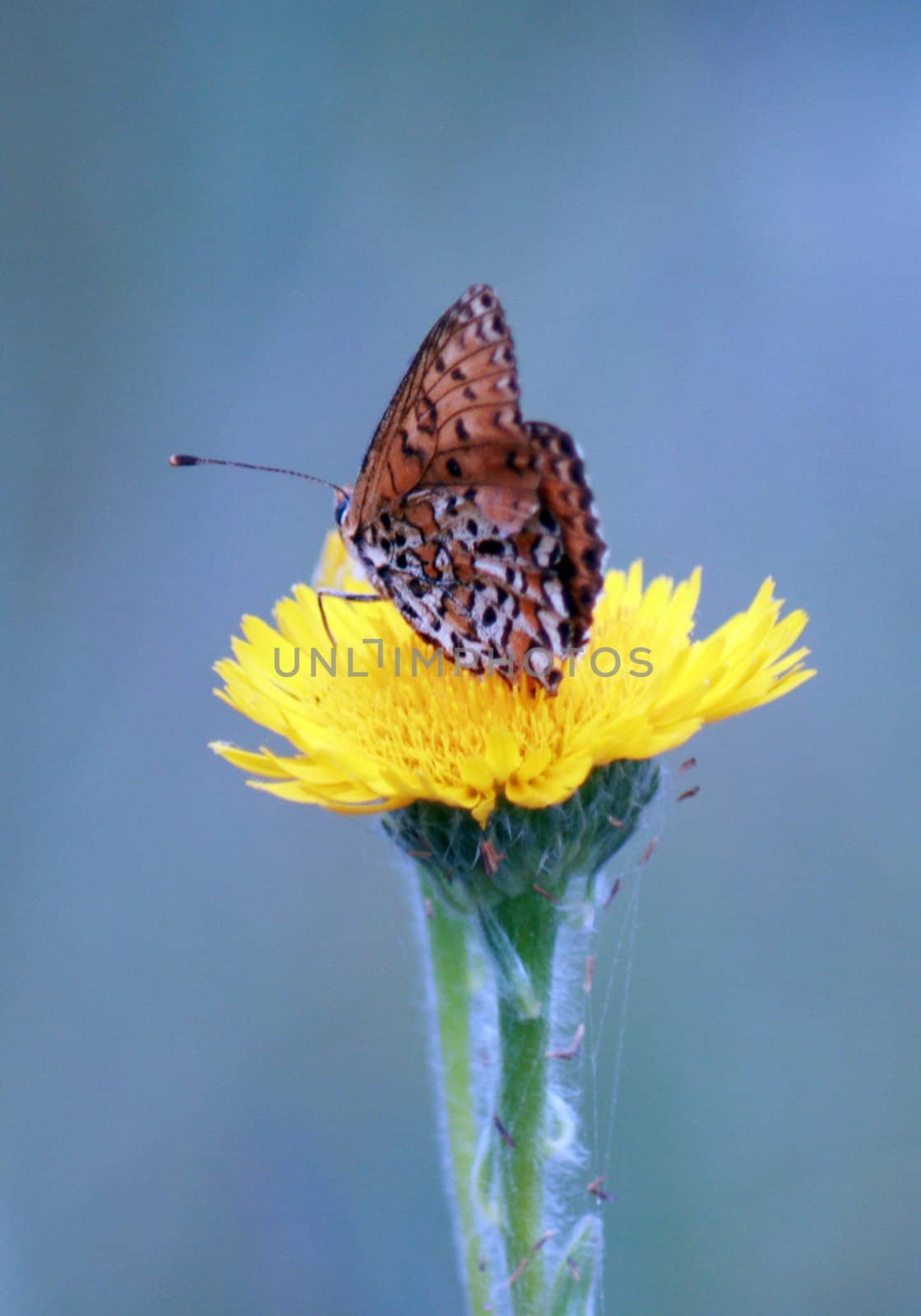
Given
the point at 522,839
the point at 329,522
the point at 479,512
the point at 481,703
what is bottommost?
the point at 522,839

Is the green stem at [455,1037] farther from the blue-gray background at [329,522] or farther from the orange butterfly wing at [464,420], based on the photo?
the blue-gray background at [329,522]

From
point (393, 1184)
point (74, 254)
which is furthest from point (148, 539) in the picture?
point (393, 1184)

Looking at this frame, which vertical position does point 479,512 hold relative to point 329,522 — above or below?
below

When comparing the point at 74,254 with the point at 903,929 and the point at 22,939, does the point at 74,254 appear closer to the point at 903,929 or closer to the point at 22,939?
the point at 22,939

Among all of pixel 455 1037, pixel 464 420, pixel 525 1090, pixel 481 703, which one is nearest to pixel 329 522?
pixel 464 420

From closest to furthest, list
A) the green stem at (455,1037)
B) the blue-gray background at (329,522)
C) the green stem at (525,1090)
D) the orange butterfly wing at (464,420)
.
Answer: the green stem at (525,1090) < the green stem at (455,1037) < the orange butterfly wing at (464,420) < the blue-gray background at (329,522)

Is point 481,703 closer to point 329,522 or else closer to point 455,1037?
point 455,1037

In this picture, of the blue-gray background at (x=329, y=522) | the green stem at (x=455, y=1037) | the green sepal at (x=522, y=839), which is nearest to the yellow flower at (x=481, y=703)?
the green sepal at (x=522, y=839)
